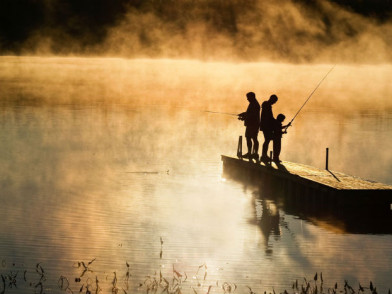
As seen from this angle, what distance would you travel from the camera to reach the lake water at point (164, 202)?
16188 mm

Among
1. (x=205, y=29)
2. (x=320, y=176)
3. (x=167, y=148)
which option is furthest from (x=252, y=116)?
(x=205, y=29)

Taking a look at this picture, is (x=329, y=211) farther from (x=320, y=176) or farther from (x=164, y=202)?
(x=164, y=202)

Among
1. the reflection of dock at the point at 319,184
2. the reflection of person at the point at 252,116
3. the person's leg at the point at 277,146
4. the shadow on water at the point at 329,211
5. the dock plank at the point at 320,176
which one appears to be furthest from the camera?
the reflection of person at the point at 252,116

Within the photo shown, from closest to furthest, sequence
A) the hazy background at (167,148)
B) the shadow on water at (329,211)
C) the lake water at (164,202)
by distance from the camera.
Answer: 1. the lake water at (164,202)
2. the hazy background at (167,148)
3. the shadow on water at (329,211)

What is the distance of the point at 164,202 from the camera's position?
22.3 m

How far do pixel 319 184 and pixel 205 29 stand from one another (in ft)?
259

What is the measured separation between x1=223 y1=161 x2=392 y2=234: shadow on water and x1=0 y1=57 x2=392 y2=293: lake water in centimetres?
9

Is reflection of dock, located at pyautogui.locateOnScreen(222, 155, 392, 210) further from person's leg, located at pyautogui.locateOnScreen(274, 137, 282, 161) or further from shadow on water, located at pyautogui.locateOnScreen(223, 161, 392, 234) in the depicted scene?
person's leg, located at pyautogui.locateOnScreen(274, 137, 282, 161)

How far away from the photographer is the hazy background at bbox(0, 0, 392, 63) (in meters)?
91.9

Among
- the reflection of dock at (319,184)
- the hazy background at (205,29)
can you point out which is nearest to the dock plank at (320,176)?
the reflection of dock at (319,184)

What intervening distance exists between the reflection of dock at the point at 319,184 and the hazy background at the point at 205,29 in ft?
214

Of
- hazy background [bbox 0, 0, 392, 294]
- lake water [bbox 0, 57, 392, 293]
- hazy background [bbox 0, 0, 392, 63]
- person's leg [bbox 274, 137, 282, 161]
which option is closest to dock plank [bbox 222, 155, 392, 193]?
person's leg [bbox 274, 137, 282, 161]

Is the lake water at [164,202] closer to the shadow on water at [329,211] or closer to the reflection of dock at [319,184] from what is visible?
the shadow on water at [329,211]

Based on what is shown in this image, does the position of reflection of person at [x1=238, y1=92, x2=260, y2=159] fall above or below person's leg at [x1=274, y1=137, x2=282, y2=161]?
above
